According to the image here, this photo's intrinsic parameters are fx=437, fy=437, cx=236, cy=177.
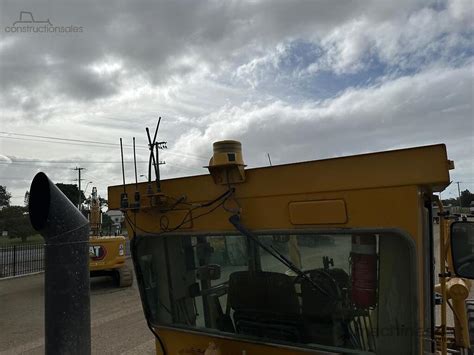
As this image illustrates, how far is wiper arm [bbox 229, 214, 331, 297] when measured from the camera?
222 cm

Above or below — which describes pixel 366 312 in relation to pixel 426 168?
below

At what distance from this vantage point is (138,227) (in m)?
2.77

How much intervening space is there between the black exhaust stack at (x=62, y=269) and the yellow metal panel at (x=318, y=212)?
113 centimetres

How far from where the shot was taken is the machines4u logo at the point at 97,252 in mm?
13180

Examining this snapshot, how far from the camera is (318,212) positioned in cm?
209

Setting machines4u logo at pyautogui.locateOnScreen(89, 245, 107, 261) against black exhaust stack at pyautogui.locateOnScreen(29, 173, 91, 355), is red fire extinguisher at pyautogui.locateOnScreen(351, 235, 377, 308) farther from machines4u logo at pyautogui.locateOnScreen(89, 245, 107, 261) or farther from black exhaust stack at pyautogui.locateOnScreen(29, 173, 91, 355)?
machines4u logo at pyautogui.locateOnScreen(89, 245, 107, 261)

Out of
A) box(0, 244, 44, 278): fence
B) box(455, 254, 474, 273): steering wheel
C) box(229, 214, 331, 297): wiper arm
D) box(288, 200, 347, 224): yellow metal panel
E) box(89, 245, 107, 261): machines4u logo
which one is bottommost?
box(0, 244, 44, 278): fence

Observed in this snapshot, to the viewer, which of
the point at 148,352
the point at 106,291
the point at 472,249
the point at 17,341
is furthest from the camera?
the point at 106,291

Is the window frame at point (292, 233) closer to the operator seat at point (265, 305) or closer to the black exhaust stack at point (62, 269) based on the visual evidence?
the operator seat at point (265, 305)

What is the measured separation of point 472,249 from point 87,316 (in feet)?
7.31

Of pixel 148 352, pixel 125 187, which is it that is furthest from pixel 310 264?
pixel 148 352

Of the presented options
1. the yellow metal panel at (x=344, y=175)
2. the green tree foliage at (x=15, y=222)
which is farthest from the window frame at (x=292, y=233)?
the green tree foliage at (x=15, y=222)

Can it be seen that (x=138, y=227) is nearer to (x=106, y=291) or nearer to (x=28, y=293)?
(x=106, y=291)

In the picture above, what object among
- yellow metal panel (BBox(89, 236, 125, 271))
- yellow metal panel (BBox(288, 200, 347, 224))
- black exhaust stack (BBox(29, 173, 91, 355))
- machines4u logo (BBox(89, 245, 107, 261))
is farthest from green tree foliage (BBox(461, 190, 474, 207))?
machines4u logo (BBox(89, 245, 107, 261))
